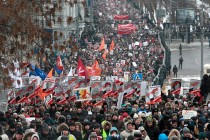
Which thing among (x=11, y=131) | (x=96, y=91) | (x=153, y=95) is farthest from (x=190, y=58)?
(x=11, y=131)

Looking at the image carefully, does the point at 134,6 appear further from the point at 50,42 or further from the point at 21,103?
the point at 50,42

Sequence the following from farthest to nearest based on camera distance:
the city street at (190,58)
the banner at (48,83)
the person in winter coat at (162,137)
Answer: the city street at (190,58) → the banner at (48,83) → the person in winter coat at (162,137)

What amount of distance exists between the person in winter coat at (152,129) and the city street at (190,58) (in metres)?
38.3

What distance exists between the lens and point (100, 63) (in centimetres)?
5959

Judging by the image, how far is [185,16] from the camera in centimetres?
7831

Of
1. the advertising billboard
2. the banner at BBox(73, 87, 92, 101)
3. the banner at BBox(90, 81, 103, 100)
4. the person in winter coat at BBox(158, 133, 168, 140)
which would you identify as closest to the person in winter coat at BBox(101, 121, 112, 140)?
the person in winter coat at BBox(158, 133, 168, 140)

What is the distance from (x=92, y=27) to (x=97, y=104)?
52983mm

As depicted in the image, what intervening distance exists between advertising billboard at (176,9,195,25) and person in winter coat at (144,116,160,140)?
5609 cm

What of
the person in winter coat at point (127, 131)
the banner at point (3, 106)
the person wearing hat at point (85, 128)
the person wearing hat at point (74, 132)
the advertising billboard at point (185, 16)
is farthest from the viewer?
the advertising billboard at point (185, 16)

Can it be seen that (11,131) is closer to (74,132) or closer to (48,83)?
(74,132)

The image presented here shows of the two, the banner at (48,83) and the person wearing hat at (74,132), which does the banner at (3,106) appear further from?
the person wearing hat at (74,132)

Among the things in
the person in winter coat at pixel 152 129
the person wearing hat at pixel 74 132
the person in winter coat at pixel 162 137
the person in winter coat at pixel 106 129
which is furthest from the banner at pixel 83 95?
the person in winter coat at pixel 162 137

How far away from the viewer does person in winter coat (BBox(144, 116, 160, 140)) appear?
71.2ft

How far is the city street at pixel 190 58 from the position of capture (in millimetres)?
64287
